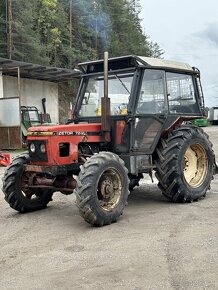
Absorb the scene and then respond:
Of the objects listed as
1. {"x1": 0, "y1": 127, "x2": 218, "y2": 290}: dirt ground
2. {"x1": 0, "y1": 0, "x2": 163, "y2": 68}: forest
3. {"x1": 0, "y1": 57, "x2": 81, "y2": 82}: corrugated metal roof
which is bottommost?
{"x1": 0, "y1": 127, "x2": 218, "y2": 290}: dirt ground

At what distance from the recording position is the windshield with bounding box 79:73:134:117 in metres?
7.34

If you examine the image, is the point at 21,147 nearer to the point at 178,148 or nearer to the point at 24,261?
the point at 178,148

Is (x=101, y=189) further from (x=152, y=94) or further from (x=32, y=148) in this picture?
(x=152, y=94)

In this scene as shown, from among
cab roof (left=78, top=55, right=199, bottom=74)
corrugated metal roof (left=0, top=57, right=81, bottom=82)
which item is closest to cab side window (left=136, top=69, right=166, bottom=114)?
cab roof (left=78, top=55, right=199, bottom=74)

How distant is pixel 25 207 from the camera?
285 inches

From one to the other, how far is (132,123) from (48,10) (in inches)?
1300

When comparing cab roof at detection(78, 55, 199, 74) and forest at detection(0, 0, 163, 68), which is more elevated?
forest at detection(0, 0, 163, 68)

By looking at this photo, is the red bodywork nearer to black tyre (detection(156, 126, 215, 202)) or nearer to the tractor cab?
the tractor cab

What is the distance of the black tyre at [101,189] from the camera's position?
5996 millimetres

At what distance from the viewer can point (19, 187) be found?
7.06 meters

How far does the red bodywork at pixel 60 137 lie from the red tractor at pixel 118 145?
0.01 meters

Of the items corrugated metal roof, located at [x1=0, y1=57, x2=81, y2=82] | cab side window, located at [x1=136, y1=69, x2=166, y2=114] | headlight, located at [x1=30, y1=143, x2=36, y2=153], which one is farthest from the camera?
corrugated metal roof, located at [x1=0, y1=57, x2=81, y2=82]

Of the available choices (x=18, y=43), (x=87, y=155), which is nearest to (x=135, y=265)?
(x=87, y=155)

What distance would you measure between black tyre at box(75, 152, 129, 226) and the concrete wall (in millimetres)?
18094
